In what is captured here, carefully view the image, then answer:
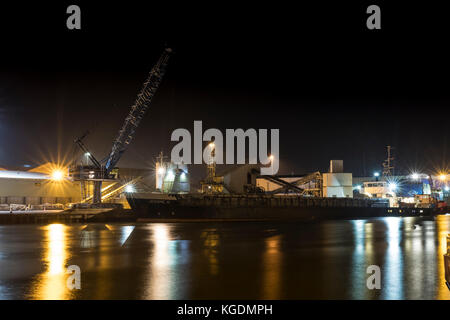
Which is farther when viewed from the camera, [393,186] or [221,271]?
[393,186]

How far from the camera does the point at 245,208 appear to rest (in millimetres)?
51312

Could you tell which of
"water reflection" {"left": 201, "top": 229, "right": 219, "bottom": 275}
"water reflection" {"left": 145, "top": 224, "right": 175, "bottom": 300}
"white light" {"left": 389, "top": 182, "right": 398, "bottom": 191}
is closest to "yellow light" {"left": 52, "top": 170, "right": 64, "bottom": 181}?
"water reflection" {"left": 201, "top": 229, "right": 219, "bottom": 275}

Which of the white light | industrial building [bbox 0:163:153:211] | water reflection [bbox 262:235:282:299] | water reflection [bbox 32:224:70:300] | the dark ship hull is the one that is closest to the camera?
water reflection [bbox 32:224:70:300]

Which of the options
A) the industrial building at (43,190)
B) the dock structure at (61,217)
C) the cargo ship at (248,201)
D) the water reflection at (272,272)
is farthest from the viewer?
the industrial building at (43,190)

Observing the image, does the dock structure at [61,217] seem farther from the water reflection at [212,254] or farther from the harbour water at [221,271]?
the water reflection at [212,254]

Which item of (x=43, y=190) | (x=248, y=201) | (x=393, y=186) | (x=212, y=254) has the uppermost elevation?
(x=393, y=186)

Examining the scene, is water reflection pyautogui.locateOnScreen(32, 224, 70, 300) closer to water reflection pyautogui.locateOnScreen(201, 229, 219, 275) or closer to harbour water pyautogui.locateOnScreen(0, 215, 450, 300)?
harbour water pyautogui.locateOnScreen(0, 215, 450, 300)

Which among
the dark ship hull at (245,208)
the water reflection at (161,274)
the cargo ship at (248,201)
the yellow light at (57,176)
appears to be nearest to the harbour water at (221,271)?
the water reflection at (161,274)

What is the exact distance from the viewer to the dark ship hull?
47781mm

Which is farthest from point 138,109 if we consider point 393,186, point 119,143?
point 393,186

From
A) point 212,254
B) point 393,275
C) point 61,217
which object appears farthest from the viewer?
point 61,217

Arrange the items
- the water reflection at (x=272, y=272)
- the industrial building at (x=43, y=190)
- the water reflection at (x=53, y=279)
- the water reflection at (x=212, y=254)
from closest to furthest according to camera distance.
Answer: the water reflection at (x=53, y=279)
the water reflection at (x=272, y=272)
the water reflection at (x=212, y=254)
the industrial building at (x=43, y=190)

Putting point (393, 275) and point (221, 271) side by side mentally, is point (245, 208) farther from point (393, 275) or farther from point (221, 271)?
point (393, 275)

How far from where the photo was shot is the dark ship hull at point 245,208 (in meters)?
47.8
